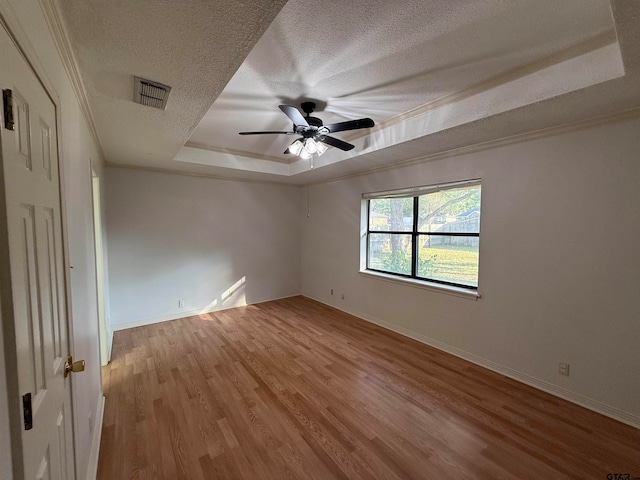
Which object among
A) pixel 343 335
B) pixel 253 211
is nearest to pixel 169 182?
pixel 253 211

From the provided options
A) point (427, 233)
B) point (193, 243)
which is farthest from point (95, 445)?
point (427, 233)

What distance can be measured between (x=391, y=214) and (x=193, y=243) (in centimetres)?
324

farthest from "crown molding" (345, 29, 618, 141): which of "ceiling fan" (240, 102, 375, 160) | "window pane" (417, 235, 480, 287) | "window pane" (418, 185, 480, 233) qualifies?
"window pane" (417, 235, 480, 287)

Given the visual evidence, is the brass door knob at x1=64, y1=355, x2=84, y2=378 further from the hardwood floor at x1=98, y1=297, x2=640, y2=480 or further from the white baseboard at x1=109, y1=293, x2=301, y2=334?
the white baseboard at x1=109, y1=293, x2=301, y2=334

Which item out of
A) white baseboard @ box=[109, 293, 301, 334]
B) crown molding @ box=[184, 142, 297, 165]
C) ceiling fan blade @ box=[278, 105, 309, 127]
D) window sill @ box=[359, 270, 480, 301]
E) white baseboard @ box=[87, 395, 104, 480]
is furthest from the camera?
white baseboard @ box=[109, 293, 301, 334]

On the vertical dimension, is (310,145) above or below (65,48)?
below

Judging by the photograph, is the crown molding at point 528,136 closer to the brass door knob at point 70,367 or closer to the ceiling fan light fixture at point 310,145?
the ceiling fan light fixture at point 310,145

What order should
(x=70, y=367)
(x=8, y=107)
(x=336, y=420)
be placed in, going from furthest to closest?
(x=336, y=420), (x=70, y=367), (x=8, y=107)

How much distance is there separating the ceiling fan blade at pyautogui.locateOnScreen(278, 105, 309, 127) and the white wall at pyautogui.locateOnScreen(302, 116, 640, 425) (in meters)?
1.90

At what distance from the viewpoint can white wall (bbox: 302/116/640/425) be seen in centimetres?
215

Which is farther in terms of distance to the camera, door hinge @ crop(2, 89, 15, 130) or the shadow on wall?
the shadow on wall

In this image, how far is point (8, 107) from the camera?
0.70 m

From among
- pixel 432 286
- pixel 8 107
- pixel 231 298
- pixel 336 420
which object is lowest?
pixel 336 420

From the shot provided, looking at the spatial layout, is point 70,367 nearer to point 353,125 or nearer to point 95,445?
point 95,445
